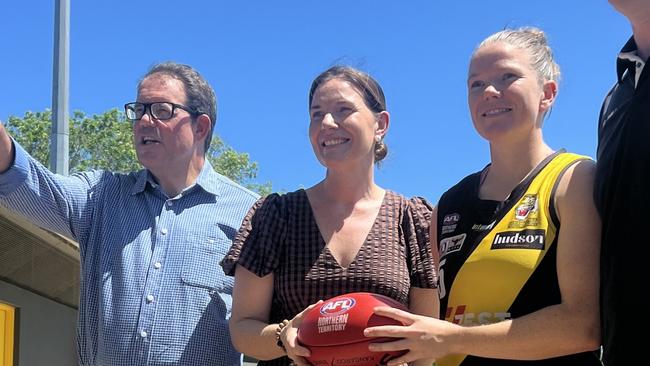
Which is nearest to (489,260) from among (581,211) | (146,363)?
(581,211)

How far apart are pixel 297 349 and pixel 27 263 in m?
4.02

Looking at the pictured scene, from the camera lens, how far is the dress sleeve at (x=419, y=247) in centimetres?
347

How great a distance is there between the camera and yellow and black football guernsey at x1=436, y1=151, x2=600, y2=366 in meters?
2.50

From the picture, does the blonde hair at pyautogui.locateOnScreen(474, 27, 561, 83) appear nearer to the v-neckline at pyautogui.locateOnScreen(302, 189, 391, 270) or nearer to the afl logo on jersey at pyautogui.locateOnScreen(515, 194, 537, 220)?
the afl logo on jersey at pyautogui.locateOnScreen(515, 194, 537, 220)

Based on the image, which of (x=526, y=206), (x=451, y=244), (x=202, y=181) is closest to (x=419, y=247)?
(x=451, y=244)

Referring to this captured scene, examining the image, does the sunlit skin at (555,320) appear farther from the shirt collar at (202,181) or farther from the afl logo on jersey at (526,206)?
the shirt collar at (202,181)

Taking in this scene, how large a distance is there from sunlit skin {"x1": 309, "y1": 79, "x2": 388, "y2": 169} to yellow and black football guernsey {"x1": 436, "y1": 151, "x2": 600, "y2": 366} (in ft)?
2.56

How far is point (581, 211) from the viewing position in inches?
96.3

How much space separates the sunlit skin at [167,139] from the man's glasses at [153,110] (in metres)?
0.02

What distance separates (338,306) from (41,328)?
5409 mm

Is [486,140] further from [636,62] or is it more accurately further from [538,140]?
[636,62]

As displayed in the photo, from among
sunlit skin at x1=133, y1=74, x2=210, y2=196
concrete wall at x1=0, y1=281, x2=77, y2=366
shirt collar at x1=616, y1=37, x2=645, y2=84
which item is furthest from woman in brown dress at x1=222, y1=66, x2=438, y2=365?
concrete wall at x1=0, y1=281, x2=77, y2=366

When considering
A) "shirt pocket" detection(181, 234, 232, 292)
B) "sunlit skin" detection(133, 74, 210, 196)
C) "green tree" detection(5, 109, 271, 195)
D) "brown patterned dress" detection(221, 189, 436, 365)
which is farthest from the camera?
"green tree" detection(5, 109, 271, 195)

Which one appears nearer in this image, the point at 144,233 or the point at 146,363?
the point at 146,363
